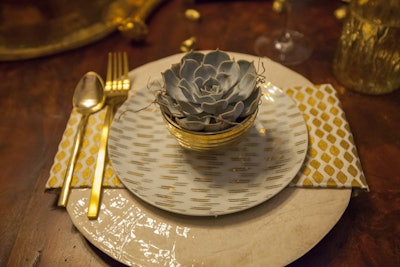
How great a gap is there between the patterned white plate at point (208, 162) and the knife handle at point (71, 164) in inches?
2.0

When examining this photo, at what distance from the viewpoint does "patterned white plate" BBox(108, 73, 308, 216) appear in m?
0.44

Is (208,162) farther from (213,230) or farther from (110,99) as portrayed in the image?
(110,99)

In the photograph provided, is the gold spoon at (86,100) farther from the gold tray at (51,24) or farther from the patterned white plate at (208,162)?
the gold tray at (51,24)

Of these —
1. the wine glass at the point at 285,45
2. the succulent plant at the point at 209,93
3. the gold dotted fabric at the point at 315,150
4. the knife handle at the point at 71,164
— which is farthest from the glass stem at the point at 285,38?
the knife handle at the point at 71,164

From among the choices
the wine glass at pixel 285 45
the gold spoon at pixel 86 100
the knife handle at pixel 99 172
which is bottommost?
the knife handle at pixel 99 172

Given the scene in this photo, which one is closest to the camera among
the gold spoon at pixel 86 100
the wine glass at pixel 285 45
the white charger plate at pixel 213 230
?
the white charger plate at pixel 213 230

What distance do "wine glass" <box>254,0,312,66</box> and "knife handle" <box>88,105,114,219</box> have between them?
340 millimetres

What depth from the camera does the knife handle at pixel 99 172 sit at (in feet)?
1.44

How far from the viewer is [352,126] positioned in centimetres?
57

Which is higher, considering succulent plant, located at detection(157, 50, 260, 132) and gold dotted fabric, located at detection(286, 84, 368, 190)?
succulent plant, located at detection(157, 50, 260, 132)

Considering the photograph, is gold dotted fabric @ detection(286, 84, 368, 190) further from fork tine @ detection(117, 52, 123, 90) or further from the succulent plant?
fork tine @ detection(117, 52, 123, 90)

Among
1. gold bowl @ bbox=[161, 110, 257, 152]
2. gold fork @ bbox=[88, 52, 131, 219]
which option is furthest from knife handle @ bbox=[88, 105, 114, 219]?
gold bowl @ bbox=[161, 110, 257, 152]

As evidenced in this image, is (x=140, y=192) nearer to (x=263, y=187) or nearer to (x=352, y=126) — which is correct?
(x=263, y=187)

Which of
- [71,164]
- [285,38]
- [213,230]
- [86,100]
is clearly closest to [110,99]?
[86,100]
